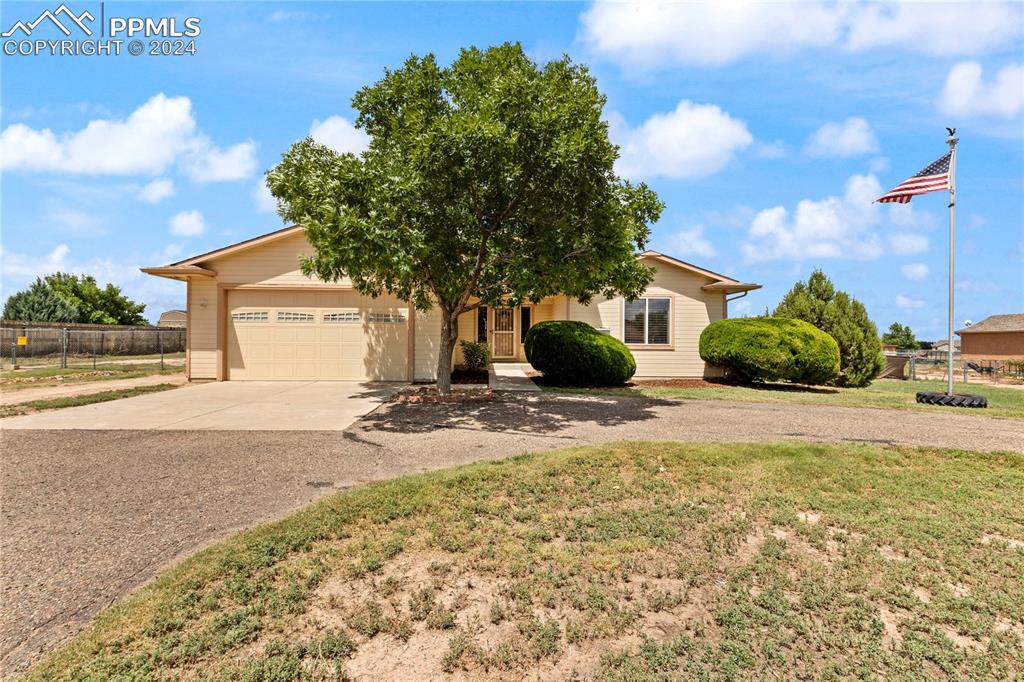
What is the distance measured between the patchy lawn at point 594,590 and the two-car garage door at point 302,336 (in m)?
9.66

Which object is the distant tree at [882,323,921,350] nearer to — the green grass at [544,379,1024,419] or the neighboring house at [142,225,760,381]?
the green grass at [544,379,1024,419]

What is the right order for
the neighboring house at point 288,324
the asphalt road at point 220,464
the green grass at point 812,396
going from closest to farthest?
the asphalt road at point 220,464, the green grass at point 812,396, the neighboring house at point 288,324

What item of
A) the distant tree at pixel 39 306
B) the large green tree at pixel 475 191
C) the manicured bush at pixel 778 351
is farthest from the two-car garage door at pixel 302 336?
the distant tree at pixel 39 306

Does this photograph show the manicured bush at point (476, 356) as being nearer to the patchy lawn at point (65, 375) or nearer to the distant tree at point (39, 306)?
the patchy lawn at point (65, 375)

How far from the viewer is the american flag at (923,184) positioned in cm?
1120

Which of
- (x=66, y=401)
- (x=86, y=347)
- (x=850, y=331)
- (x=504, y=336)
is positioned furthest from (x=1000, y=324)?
(x=86, y=347)

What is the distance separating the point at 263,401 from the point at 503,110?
24.6 feet

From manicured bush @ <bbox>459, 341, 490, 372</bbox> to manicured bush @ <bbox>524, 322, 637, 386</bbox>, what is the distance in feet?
9.03

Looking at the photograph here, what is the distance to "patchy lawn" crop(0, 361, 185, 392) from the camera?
12.5 meters

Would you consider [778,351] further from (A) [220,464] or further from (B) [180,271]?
(B) [180,271]

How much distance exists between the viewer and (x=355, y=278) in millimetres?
9109

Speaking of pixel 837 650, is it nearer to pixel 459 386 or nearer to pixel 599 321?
pixel 459 386

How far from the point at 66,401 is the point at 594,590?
1148cm

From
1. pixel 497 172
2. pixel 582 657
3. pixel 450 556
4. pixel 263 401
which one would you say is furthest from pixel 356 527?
pixel 263 401
